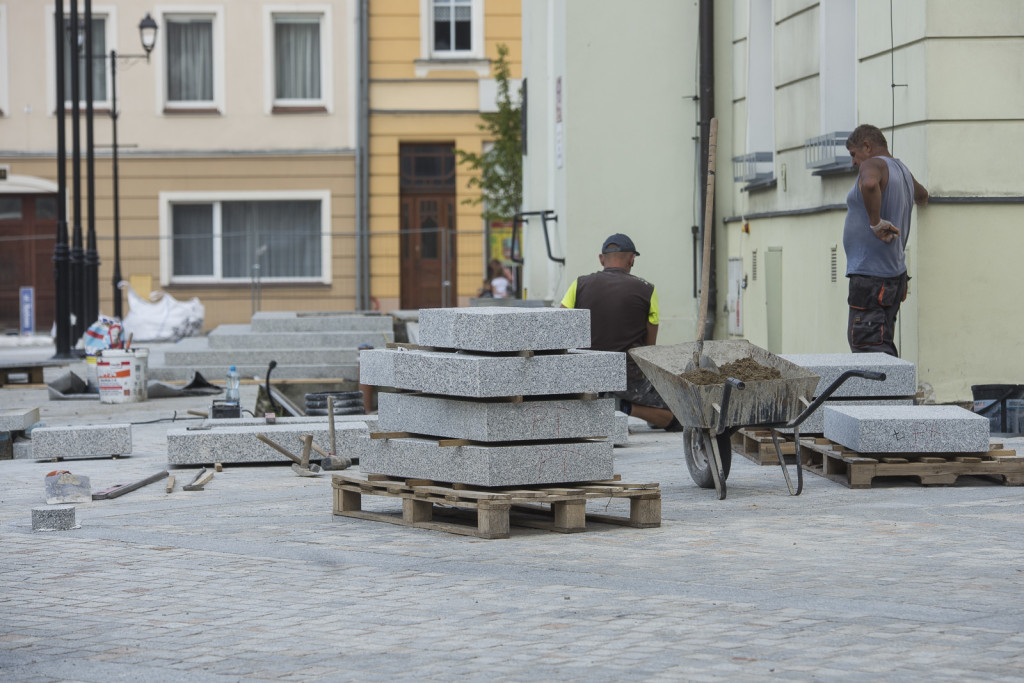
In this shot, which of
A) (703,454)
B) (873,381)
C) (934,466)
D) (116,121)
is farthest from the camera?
(116,121)

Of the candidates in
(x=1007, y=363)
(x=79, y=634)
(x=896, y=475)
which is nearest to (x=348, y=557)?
(x=79, y=634)

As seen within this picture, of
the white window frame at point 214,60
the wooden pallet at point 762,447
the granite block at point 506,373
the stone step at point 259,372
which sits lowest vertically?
the wooden pallet at point 762,447

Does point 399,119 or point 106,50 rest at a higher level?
point 106,50

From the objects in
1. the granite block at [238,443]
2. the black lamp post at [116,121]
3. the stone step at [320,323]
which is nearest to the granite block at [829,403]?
the granite block at [238,443]

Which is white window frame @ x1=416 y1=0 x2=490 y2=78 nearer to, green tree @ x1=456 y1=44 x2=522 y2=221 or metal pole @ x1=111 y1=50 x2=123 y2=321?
green tree @ x1=456 y1=44 x2=522 y2=221

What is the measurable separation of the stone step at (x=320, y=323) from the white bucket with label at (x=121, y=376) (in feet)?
11.2

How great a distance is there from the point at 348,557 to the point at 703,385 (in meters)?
2.46

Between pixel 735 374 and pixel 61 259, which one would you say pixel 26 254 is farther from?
pixel 735 374

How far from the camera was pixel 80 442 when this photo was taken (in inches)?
480

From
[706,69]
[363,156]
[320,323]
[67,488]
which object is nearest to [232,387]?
[67,488]

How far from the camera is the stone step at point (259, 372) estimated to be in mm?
19641

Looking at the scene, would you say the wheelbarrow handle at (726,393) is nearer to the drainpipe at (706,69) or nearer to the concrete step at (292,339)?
the drainpipe at (706,69)

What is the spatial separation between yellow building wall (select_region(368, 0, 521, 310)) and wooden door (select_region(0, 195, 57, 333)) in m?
6.69

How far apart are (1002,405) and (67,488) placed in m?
6.60
